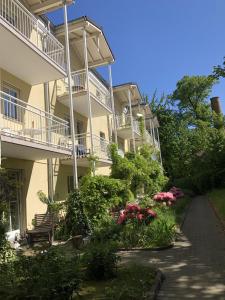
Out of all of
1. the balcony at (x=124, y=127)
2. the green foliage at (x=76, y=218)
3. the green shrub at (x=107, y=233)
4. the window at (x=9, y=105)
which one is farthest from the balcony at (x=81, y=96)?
the green shrub at (x=107, y=233)

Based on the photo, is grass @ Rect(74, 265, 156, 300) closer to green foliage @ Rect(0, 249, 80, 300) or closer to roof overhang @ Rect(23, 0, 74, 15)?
green foliage @ Rect(0, 249, 80, 300)

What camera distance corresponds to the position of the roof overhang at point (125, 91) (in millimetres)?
27909

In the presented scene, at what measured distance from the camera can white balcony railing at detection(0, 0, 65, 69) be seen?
12266mm

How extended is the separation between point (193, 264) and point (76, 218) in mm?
5024

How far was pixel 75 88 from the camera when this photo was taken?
1734cm

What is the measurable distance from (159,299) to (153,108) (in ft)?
152

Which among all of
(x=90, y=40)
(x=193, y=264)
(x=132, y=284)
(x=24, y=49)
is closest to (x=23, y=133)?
(x=24, y=49)

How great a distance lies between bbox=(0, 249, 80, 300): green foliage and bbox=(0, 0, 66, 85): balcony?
23.6 ft

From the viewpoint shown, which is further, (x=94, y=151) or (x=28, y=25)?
(x=94, y=151)

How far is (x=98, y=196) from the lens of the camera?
40.9 ft

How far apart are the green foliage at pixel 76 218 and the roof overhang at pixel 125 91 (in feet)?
56.2

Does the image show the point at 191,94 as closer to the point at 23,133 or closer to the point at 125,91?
the point at 125,91

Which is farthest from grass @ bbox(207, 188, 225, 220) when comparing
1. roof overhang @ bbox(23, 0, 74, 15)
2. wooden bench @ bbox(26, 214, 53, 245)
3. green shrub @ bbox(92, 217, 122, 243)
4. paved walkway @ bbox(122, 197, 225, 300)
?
roof overhang @ bbox(23, 0, 74, 15)

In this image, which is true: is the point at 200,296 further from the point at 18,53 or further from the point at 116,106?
the point at 116,106
